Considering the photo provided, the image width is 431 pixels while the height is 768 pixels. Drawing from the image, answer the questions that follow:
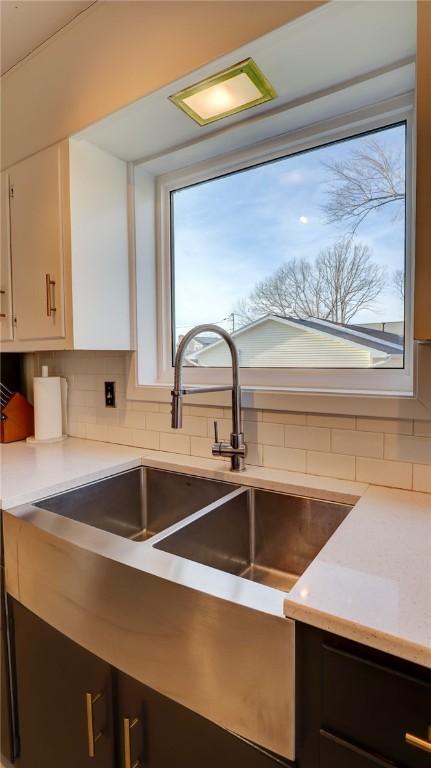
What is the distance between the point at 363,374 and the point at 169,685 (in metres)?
0.94

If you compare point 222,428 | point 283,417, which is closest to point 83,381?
point 222,428

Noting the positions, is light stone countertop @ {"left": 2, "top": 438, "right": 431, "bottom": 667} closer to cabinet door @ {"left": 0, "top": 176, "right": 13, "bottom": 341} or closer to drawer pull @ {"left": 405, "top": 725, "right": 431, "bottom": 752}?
drawer pull @ {"left": 405, "top": 725, "right": 431, "bottom": 752}

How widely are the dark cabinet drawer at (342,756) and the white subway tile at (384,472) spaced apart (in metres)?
0.64

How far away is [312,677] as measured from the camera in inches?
23.9

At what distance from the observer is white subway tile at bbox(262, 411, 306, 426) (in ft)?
4.07

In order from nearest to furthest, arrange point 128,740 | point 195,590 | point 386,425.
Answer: point 195,590, point 128,740, point 386,425

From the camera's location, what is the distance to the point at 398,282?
1189mm

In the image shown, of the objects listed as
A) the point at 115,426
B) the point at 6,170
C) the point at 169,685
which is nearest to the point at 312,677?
the point at 169,685

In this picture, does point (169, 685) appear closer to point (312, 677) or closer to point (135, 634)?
point (135, 634)

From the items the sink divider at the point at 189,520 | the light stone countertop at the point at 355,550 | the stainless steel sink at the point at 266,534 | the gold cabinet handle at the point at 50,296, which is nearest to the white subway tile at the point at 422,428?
the light stone countertop at the point at 355,550

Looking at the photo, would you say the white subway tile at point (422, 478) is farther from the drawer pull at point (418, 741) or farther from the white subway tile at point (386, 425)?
the drawer pull at point (418, 741)

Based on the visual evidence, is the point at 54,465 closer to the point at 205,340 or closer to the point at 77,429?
the point at 77,429

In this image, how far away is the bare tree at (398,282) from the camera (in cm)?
118

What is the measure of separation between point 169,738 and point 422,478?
0.82 metres
